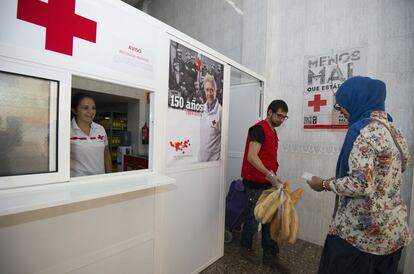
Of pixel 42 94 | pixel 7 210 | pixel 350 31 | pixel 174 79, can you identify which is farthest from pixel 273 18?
pixel 7 210

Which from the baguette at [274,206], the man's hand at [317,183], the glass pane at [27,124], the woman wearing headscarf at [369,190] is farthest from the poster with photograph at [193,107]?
the woman wearing headscarf at [369,190]

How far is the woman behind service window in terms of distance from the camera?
4.48 ft

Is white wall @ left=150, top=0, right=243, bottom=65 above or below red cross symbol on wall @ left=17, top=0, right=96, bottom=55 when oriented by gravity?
above

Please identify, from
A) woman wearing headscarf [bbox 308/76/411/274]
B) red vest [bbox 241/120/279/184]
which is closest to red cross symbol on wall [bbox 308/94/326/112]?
red vest [bbox 241/120/279/184]

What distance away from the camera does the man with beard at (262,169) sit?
1757 millimetres

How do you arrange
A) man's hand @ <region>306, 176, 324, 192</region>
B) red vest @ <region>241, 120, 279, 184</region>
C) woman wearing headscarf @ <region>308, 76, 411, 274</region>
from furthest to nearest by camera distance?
red vest @ <region>241, 120, 279, 184</region>
man's hand @ <region>306, 176, 324, 192</region>
woman wearing headscarf @ <region>308, 76, 411, 274</region>

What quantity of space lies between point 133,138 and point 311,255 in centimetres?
292

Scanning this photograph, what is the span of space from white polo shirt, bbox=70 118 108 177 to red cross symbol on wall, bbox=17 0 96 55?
1.96 ft

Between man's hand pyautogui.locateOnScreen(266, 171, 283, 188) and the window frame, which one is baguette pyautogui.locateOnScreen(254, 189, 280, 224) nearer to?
man's hand pyautogui.locateOnScreen(266, 171, 283, 188)

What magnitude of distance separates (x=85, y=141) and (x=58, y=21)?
721 mm

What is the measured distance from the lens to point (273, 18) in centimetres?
257

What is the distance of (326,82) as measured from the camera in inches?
87.4

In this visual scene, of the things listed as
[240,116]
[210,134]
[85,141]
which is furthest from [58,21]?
[240,116]

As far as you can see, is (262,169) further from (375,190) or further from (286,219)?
(375,190)
